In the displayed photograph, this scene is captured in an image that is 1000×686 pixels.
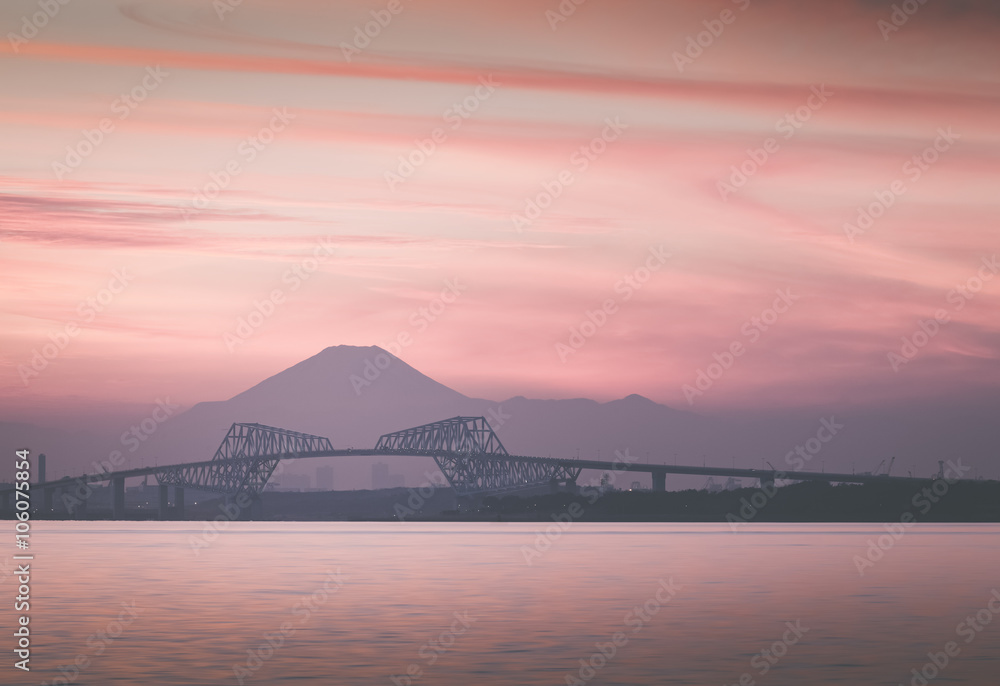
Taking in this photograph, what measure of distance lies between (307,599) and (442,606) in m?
6.04

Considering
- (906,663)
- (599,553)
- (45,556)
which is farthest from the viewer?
(599,553)

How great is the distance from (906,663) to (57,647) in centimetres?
2155

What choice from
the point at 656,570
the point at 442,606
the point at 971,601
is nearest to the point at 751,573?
the point at 656,570

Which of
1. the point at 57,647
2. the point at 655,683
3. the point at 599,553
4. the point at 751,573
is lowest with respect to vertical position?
the point at 655,683

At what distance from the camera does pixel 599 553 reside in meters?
95.9

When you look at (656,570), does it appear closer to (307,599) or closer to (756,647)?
(307,599)

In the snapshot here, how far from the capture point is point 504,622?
4247 cm

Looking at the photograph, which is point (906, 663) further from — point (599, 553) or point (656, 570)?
point (599, 553)

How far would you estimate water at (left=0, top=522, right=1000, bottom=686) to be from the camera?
3152 centimetres

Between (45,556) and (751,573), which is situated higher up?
(45,556)

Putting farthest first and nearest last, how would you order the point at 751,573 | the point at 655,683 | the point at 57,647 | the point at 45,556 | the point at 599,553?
the point at 599,553
the point at 45,556
the point at 751,573
the point at 57,647
the point at 655,683

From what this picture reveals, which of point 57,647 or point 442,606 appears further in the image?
point 442,606

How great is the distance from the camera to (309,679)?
3022cm

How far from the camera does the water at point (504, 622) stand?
31516 mm
